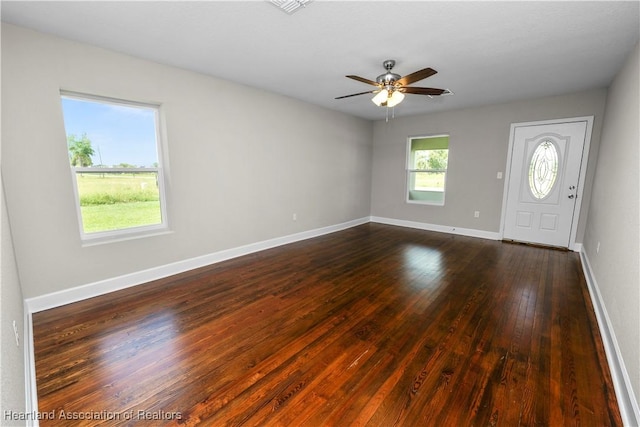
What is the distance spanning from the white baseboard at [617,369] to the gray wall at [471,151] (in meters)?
2.59

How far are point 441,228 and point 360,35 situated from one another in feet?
14.5

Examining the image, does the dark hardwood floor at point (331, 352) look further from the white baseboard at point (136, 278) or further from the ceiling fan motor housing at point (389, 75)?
the ceiling fan motor housing at point (389, 75)

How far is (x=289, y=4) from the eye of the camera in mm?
1963

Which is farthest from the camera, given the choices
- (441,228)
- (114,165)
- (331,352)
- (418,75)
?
(441,228)

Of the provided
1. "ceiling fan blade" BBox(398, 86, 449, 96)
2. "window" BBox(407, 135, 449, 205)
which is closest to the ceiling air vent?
"ceiling fan blade" BBox(398, 86, 449, 96)

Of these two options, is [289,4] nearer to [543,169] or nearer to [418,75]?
[418,75]

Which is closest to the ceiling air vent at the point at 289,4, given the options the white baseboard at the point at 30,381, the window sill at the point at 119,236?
the window sill at the point at 119,236

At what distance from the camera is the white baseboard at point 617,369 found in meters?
1.37

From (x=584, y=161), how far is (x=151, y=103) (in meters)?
6.15

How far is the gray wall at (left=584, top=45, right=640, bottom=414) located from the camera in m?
1.64

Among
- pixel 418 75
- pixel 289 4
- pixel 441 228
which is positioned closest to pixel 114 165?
pixel 289 4

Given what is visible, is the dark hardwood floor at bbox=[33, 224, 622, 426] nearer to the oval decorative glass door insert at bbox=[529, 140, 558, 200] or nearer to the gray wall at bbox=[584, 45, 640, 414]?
the gray wall at bbox=[584, 45, 640, 414]

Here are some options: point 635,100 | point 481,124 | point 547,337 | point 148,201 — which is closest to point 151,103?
point 148,201

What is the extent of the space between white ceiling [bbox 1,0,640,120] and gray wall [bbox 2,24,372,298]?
26cm
